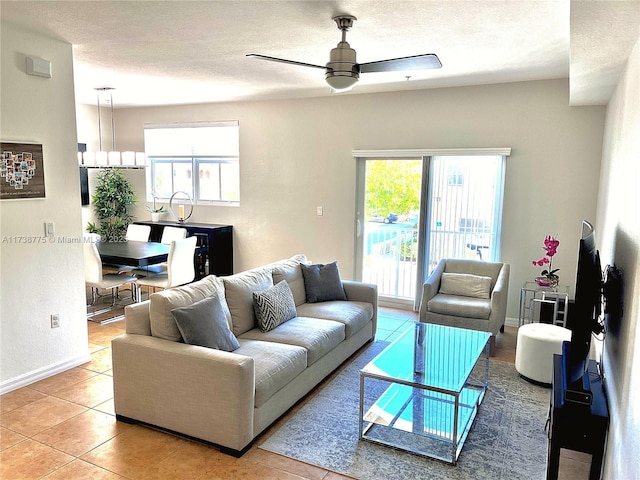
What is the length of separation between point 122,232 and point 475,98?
18.2 feet

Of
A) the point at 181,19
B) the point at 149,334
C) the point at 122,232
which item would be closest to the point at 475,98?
the point at 181,19

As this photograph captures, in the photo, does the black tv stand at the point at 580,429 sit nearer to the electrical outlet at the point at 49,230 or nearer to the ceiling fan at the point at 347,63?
the ceiling fan at the point at 347,63

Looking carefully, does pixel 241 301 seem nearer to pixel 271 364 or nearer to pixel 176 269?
pixel 271 364

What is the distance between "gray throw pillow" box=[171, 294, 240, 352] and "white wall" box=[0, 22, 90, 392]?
4.86ft

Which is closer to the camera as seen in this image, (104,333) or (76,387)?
(76,387)

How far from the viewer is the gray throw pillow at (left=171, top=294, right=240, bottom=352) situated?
2.96 m

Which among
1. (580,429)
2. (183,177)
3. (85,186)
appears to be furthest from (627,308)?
(85,186)

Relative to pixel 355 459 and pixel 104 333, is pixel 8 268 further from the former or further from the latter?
pixel 355 459

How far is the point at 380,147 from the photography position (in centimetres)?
585

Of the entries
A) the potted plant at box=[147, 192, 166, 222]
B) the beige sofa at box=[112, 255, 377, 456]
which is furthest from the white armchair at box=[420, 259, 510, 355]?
the potted plant at box=[147, 192, 166, 222]

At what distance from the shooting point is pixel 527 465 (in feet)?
9.02

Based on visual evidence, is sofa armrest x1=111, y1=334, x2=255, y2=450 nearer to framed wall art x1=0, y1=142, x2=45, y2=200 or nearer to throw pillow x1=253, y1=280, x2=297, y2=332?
throw pillow x1=253, y1=280, x2=297, y2=332

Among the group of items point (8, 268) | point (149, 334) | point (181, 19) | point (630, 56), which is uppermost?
point (181, 19)

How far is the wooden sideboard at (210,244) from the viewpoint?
22.0 ft
